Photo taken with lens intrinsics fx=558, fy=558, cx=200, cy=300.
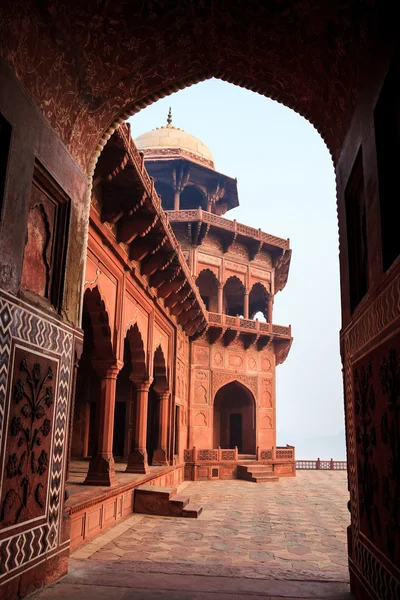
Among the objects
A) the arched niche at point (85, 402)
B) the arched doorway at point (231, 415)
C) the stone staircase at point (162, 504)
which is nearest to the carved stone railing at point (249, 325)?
the arched doorway at point (231, 415)

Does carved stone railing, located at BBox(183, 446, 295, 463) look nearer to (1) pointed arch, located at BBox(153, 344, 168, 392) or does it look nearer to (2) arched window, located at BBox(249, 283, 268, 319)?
(1) pointed arch, located at BBox(153, 344, 168, 392)

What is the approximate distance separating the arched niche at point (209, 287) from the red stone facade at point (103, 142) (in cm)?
1398

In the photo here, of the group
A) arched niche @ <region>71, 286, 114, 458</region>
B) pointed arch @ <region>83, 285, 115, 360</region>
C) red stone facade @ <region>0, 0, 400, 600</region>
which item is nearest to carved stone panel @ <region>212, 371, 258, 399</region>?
arched niche @ <region>71, 286, 114, 458</region>

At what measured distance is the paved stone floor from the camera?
15.0ft

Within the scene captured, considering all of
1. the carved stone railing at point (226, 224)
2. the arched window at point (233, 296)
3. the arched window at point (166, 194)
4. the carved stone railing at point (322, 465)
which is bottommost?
the carved stone railing at point (322, 465)

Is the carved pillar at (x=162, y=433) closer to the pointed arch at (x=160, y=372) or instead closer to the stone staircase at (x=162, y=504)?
the pointed arch at (x=160, y=372)

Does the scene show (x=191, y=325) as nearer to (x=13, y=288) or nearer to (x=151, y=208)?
(x=151, y=208)

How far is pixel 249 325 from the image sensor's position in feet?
63.8

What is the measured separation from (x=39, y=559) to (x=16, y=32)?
4.02m

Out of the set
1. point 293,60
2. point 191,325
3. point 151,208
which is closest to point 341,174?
point 293,60

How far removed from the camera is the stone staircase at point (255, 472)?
1703cm

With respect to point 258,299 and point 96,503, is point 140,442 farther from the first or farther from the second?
point 258,299

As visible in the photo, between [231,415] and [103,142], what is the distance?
1660cm

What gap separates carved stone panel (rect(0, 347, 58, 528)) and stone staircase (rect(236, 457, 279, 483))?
1329 centimetres
